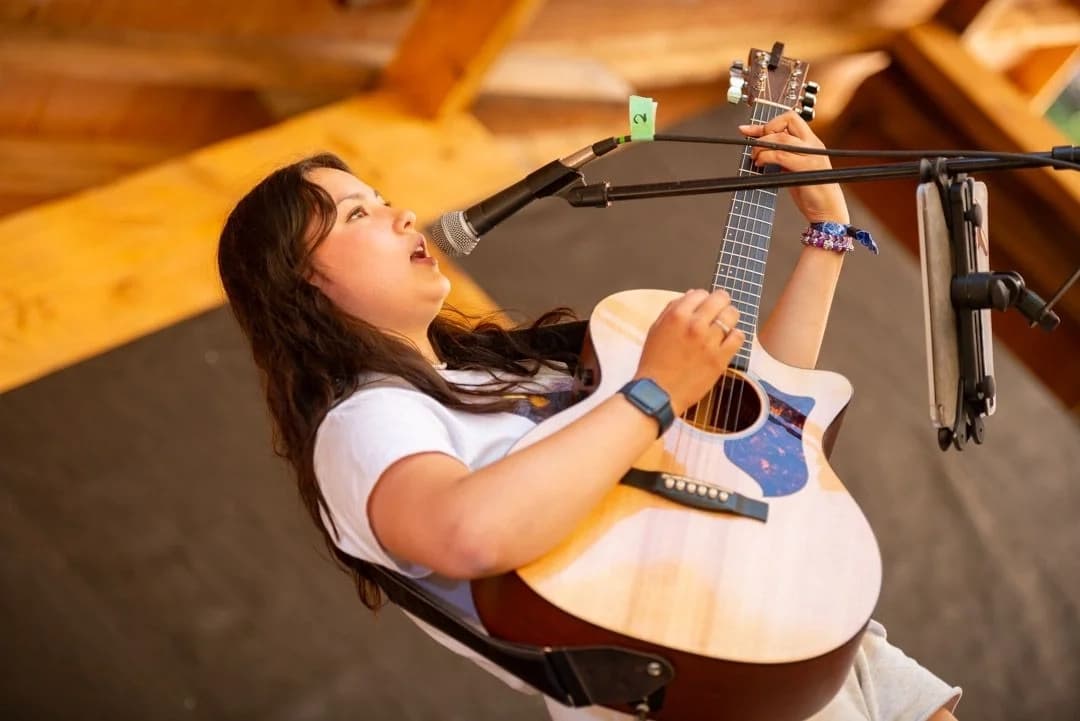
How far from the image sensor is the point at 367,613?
2254 millimetres

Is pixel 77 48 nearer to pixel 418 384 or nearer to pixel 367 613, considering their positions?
pixel 367 613

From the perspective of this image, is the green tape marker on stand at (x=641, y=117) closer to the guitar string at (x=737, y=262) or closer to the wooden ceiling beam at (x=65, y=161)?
the guitar string at (x=737, y=262)

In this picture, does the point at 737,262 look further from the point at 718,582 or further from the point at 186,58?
the point at 186,58

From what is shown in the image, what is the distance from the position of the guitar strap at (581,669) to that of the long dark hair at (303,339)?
184 millimetres

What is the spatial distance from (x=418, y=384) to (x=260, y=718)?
1.06 metres

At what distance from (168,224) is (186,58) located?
0.38 metres

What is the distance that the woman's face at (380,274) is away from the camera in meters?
1.33

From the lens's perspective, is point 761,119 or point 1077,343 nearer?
point 761,119

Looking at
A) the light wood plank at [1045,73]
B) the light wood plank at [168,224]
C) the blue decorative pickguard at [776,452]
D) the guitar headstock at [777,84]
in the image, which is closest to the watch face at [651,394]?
the blue decorative pickguard at [776,452]

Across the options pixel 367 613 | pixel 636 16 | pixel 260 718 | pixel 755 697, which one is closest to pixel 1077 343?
pixel 636 16

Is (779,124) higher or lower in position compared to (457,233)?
higher

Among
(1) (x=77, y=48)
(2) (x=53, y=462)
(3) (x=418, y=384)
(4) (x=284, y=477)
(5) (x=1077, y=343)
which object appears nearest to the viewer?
(3) (x=418, y=384)

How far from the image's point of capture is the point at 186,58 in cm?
273

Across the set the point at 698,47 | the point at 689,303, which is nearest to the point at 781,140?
the point at 689,303
